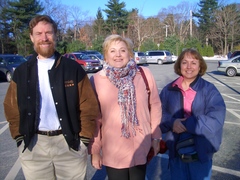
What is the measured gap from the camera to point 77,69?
7.01ft

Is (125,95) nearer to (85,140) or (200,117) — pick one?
(85,140)

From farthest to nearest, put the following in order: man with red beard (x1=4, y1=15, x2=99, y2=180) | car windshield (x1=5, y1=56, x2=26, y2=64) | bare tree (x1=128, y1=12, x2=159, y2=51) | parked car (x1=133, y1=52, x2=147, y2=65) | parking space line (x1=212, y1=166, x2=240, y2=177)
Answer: bare tree (x1=128, y1=12, x2=159, y2=51) → parked car (x1=133, y1=52, x2=147, y2=65) → car windshield (x1=5, y1=56, x2=26, y2=64) → parking space line (x1=212, y1=166, x2=240, y2=177) → man with red beard (x1=4, y1=15, x2=99, y2=180)

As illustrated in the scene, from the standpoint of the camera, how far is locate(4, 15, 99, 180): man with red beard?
2.05 metres

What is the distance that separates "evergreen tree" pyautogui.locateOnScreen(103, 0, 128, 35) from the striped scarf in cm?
5244

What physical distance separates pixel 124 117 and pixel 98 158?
48cm

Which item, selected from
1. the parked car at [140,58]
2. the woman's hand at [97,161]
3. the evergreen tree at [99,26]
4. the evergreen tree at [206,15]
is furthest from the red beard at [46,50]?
the evergreen tree at [206,15]

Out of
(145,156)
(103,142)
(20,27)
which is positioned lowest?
(145,156)

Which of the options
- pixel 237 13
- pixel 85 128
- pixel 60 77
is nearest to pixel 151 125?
pixel 85 128

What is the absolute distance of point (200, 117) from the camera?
216cm

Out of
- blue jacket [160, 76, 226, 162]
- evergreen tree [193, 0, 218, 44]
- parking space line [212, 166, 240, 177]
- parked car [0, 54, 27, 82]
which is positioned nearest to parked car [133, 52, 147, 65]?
parked car [0, 54, 27, 82]

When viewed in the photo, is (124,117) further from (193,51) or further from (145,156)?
(193,51)

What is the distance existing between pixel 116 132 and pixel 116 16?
53732mm

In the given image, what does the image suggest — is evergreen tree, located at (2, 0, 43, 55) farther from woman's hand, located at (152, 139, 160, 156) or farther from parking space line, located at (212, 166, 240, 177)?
woman's hand, located at (152, 139, 160, 156)

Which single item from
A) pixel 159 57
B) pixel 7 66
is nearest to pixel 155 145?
pixel 7 66
